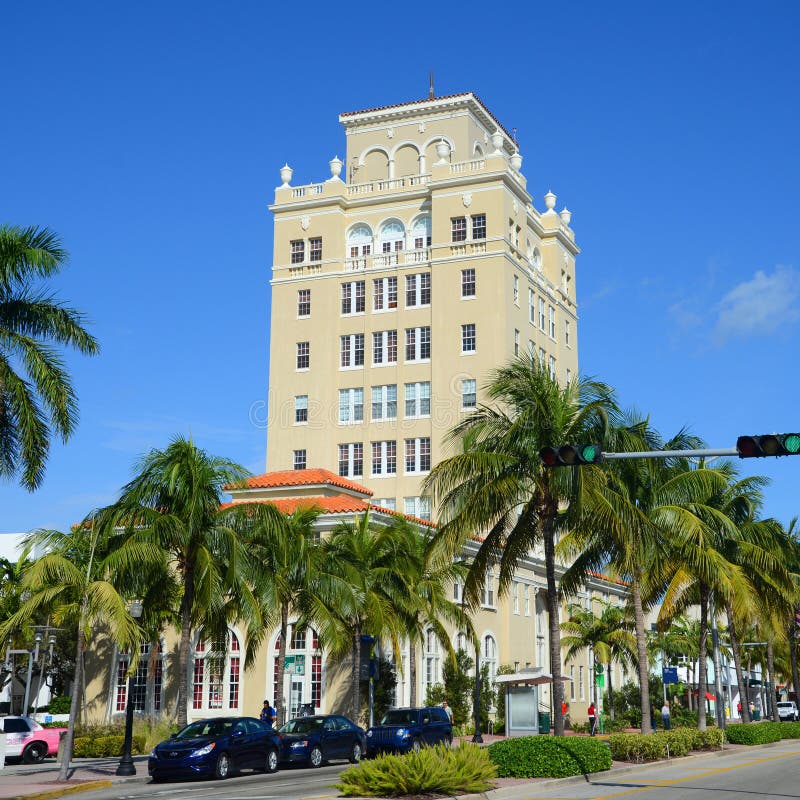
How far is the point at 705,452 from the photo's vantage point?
61.8 feet

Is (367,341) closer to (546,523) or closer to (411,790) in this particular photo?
(546,523)

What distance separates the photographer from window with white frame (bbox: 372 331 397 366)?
72438mm

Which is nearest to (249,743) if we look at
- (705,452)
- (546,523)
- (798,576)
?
(546,523)

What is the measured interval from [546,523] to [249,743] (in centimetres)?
988

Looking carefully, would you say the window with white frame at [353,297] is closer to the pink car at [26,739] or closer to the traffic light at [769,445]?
the pink car at [26,739]

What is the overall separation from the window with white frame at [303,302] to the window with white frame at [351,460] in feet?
31.8

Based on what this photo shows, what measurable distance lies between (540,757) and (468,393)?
149 ft

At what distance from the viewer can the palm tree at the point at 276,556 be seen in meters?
32.4

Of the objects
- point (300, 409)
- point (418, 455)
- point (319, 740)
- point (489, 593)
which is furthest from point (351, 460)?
point (319, 740)

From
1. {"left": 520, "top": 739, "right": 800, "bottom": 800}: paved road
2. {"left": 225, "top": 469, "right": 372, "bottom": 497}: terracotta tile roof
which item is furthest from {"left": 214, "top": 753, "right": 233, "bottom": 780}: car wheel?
{"left": 225, "top": 469, "right": 372, "bottom": 497}: terracotta tile roof

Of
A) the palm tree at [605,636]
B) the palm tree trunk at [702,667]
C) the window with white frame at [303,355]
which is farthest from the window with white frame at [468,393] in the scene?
the palm tree trunk at [702,667]

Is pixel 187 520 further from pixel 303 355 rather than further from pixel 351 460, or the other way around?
pixel 303 355

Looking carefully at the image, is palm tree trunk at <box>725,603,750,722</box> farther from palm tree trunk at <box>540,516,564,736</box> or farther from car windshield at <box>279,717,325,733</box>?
car windshield at <box>279,717,325,733</box>

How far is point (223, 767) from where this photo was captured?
91.0 ft
